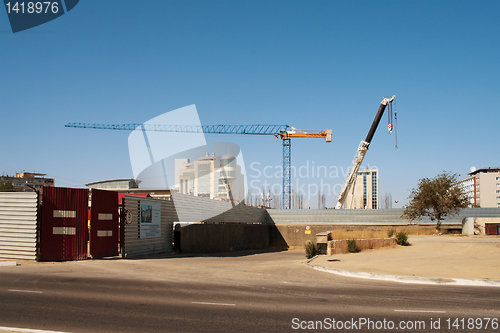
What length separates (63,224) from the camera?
68.6 ft

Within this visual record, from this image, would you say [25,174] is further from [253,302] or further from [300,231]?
[253,302]

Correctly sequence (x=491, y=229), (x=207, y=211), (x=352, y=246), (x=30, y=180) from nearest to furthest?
1. (x=352, y=246)
2. (x=207, y=211)
3. (x=491, y=229)
4. (x=30, y=180)

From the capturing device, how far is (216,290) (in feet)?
39.0

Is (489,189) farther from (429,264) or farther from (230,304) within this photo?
(230,304)

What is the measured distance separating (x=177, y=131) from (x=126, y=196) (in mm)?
106772

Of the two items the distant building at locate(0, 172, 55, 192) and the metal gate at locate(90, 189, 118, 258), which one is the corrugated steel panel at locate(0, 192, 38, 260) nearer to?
the metal gate at locate(90, 189, 118, 258)

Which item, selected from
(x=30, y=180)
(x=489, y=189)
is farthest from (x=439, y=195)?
(x=30, y=180)

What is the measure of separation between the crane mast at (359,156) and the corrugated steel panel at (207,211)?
14.4 meters

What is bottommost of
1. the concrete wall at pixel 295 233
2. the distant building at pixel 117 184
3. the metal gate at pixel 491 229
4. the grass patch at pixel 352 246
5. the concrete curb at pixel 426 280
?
the concrete wall at pixel 295 233

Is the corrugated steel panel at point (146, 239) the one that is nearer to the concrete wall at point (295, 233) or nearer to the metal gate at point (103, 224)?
the metal gate at point (103, 224)

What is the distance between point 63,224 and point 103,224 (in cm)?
228

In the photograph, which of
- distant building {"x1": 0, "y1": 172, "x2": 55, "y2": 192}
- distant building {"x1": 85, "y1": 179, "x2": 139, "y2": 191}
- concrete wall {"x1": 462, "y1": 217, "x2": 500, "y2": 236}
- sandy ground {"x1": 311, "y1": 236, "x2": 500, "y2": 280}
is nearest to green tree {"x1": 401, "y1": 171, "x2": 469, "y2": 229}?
concrete wall {"x1": 462, "y1": 217, "x2": 500, "y2": 236}

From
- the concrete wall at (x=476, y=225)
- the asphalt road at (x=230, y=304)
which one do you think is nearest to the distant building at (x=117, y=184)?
the concrete wall at (x=476, y=225)

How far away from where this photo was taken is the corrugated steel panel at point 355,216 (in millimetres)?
51312
